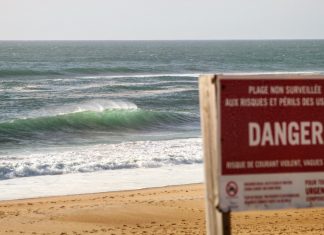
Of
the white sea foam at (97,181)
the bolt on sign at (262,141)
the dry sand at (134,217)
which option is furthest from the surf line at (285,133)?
the white sea foam at (97,181)

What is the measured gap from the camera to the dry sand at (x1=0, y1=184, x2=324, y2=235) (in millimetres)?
9883

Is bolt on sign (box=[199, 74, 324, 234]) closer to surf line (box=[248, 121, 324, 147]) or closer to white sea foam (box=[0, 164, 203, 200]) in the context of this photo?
surf line (box=[248, 121, 324, 147])

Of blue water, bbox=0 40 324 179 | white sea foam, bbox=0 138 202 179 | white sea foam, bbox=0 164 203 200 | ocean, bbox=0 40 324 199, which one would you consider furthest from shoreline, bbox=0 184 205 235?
blue water, bbox=0 40 324 179

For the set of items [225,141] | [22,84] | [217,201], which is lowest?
[22,84]

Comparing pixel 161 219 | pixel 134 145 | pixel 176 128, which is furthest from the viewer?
pixel 176 128

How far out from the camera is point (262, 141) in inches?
166

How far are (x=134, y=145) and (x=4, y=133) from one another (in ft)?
19.4

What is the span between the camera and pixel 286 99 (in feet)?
14.0

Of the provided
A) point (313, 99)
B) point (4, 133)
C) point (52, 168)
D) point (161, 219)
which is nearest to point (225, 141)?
point (313, 99)

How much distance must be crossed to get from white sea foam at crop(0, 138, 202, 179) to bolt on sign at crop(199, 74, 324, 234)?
43.0 ft

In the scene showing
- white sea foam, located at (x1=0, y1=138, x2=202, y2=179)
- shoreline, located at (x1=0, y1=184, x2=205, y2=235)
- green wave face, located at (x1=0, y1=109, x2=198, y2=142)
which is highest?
shoreline, located at (x1=0, y1=184, x2=205, y2=235)

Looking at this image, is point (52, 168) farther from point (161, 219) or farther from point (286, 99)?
point (286, 99)

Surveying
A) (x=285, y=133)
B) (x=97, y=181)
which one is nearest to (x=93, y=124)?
(x=97, y=181)

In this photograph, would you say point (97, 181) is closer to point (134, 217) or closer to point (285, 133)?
point (134, 217)
